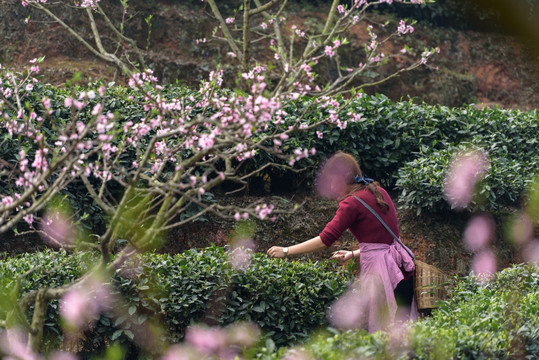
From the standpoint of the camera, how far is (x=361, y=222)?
484cm

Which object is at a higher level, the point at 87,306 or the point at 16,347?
the point at 16,347

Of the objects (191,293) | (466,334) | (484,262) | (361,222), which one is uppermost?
(361,222)

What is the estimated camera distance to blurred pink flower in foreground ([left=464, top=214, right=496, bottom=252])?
7328 millimetres

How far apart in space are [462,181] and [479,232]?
→ 2.52 ft

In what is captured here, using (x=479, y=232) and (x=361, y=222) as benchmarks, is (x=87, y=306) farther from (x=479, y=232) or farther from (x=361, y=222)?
(x=479, y=232)

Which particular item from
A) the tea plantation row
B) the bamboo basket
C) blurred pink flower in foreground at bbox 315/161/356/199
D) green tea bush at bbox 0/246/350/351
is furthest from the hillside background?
blurred pink flower in foreground at bbox 315/161/356/199

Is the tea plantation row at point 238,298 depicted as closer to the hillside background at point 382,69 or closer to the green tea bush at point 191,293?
the green tea bush at point 191,293

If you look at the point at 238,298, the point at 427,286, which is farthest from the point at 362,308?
the point at 238,298

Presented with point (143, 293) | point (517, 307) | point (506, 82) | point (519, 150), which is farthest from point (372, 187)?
point (506, 82)

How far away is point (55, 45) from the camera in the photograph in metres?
11.2

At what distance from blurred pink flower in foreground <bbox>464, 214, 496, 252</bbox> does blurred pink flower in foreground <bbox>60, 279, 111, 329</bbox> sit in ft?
14.5

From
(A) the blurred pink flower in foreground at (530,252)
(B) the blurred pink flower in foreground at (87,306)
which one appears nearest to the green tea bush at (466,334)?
(B) the blurred pink flower in foreground at (87,306)

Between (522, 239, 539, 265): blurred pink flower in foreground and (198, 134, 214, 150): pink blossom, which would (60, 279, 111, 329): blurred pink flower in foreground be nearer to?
(198, 134, 214, 150): pink blossom

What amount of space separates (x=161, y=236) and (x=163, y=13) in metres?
6.28
